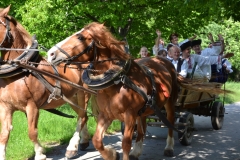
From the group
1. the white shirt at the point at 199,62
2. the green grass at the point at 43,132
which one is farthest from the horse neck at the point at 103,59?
the white shirt at the point at 199,62

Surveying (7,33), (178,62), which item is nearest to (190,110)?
(178,62)

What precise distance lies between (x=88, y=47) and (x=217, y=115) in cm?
550

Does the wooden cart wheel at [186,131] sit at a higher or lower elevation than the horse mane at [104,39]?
lower

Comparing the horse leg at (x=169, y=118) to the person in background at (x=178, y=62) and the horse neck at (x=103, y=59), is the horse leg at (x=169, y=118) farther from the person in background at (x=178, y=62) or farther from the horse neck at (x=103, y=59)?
the horse neck at (x=103, y=59)

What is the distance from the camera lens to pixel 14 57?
238 inches

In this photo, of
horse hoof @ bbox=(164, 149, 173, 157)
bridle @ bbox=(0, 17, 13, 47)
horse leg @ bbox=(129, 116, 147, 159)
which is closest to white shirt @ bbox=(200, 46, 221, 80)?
horse hoof @ bbox=(164, 149, 173, 157)

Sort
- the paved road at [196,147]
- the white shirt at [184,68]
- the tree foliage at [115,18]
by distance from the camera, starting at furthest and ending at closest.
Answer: the tree foliage at [115,18] → the white shirt at [184,68] → the paved road at [196,147]

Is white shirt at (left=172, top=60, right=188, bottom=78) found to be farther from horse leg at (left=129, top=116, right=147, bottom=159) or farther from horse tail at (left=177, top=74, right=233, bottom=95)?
horse leg at (left=129, top=116, right=147, bottom=159)

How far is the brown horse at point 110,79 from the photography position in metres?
5.20

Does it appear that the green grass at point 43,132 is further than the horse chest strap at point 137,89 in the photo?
Yes

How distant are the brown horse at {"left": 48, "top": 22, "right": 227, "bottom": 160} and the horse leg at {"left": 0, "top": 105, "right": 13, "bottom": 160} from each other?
3.93 ft

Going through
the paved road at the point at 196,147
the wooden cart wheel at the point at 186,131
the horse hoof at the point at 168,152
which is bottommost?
the paved road at the point at 196,147

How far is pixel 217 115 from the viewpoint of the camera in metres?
9.91

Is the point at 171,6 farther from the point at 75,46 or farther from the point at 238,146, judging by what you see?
the point at 75,46
